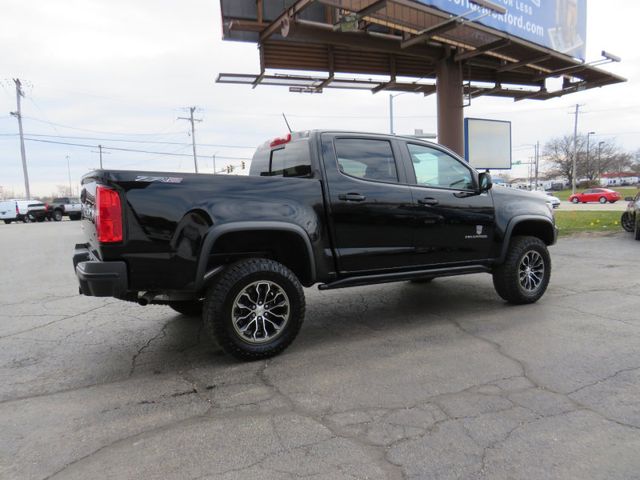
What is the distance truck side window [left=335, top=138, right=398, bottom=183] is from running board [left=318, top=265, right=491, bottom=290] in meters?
0.99

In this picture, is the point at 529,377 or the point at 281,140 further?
the point at 281,140

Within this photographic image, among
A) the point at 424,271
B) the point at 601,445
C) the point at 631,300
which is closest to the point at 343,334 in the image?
the point at 424,271

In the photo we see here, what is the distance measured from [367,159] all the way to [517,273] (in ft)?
7.85

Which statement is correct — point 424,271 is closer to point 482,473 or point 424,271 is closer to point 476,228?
point 476,228

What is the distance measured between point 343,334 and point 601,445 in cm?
254

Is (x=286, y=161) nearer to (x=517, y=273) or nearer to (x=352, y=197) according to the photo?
(x=352, y=197)

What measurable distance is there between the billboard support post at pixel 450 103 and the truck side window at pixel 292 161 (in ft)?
23.8

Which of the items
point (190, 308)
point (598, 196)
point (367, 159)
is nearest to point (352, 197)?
point (367, 159)

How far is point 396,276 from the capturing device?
4734mm

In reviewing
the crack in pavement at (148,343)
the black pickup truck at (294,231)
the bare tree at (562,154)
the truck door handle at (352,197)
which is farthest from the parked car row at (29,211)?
the bare tree at (562,154)

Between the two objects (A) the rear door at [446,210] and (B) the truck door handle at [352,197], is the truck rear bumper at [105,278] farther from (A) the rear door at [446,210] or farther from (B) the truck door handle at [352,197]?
(A) the rear door at [446,210]

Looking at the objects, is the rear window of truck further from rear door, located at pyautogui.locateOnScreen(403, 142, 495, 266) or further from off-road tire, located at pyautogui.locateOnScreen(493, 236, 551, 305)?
off-road tire, located at pyautogui.locateOnScreen(493, 236, 551, 305)

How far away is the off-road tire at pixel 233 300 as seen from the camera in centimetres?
375

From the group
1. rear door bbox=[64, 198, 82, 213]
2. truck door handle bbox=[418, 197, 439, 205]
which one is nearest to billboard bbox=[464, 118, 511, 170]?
truck door handle bbox=[418, 197, 439, 205]
